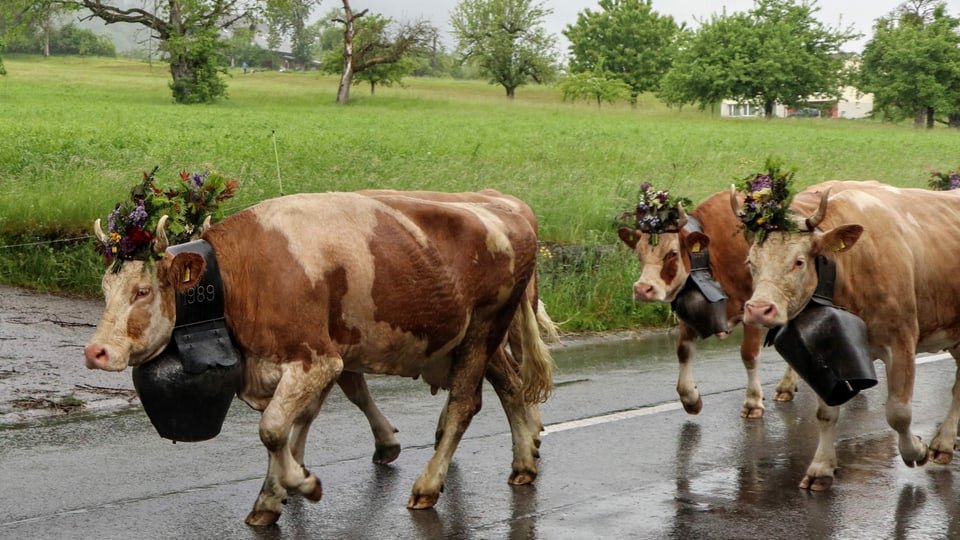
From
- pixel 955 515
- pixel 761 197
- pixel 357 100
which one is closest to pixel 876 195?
pixel 761 197

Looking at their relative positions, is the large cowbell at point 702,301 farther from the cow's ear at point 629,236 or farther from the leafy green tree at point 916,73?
the leafy green tree at point 916,73

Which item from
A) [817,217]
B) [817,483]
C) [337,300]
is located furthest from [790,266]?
[337,300]

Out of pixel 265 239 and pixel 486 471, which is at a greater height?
pixel 265 239

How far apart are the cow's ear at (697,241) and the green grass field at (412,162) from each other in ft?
8.61

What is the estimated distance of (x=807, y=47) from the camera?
3538 inches

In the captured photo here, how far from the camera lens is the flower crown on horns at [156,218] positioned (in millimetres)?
5965

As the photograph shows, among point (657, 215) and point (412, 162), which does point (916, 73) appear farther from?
point (657, 215)

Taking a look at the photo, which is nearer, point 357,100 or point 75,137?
point 75,137

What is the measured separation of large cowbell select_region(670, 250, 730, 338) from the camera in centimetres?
933

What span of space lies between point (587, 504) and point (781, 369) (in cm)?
476

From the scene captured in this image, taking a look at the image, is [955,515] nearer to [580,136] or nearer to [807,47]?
[580,136]

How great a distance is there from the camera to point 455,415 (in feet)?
22.8

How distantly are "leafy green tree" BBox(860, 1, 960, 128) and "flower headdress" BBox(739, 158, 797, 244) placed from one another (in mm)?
79512

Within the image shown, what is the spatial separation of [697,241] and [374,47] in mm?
71393
